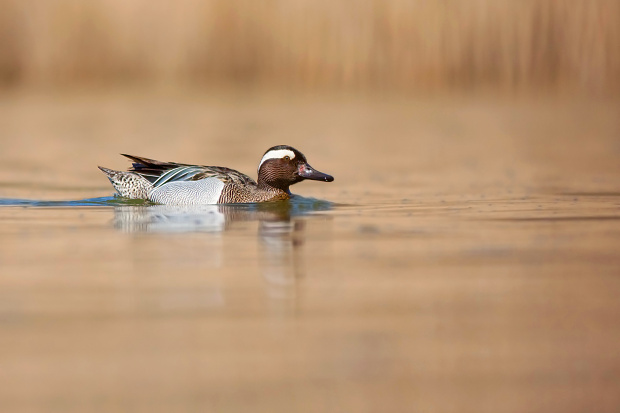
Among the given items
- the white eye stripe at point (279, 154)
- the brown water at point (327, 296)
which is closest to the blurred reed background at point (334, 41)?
the brown water at point (327, 296)

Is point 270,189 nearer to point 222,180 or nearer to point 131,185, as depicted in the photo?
point 222,180

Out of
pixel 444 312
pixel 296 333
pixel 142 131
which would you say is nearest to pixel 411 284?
pixel 444 312

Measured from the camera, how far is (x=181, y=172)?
9711mm

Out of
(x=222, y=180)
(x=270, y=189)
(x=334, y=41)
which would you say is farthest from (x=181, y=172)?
(x=334, y=41)

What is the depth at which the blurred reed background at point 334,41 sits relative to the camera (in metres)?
18.2

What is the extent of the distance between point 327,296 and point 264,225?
3.05 metres

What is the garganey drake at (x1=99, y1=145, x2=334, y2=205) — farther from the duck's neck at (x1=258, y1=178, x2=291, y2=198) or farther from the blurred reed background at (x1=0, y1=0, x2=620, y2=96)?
the blurred reed background at (x1=0, y1=0, x2=620, y2=96)

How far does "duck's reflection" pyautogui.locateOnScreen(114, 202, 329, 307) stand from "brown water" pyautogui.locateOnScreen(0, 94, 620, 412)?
1.0 inches

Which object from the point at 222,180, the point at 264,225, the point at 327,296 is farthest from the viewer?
the point at 222,180

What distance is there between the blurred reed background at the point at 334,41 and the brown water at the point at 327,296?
6382mm

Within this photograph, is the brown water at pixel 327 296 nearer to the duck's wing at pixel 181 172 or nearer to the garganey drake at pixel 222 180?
the garganey drake at pixel 222 180

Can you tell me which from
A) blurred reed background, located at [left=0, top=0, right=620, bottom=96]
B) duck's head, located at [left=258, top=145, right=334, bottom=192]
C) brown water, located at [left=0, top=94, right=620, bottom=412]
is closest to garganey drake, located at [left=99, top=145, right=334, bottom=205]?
duck's head, located at [left=258, top=145, right=334, bottom=192]

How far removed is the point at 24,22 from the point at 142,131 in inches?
158

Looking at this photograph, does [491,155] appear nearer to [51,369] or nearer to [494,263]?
[494,263]
